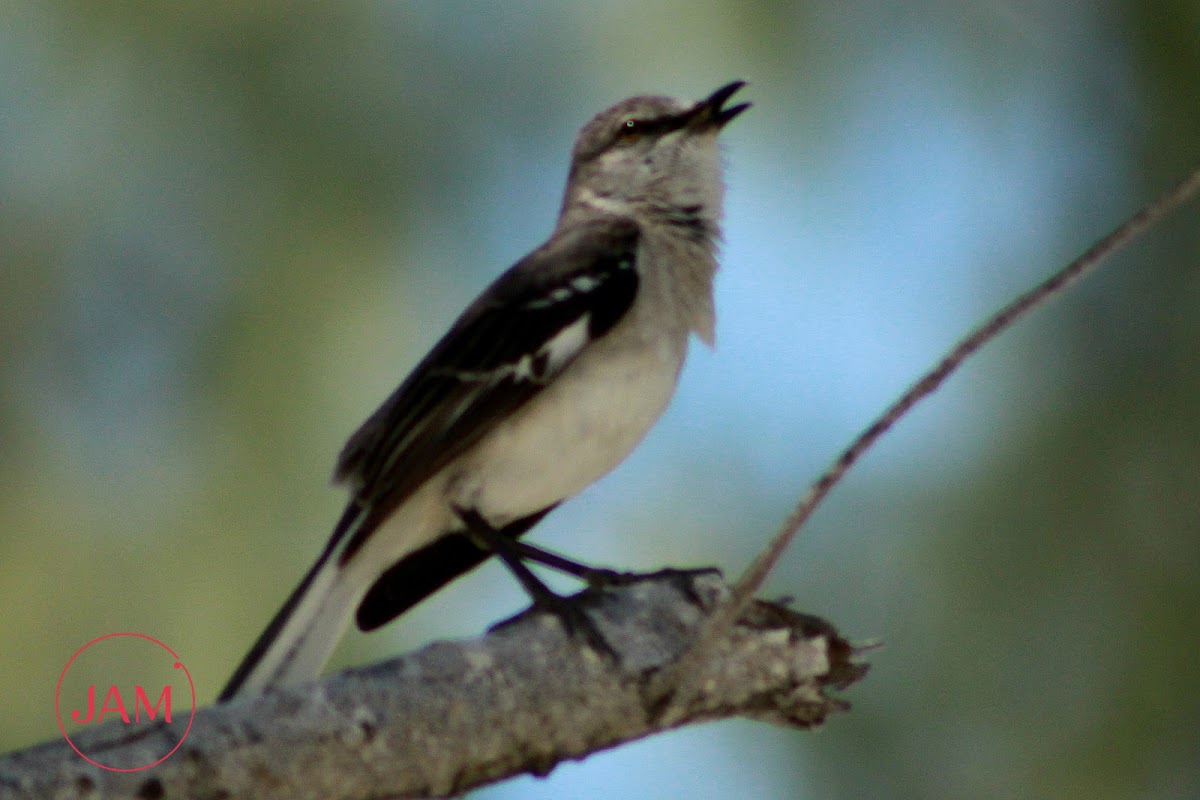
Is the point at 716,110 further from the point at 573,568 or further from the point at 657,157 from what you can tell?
the point at 573,568

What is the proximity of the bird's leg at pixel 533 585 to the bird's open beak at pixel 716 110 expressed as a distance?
1673 millimetres

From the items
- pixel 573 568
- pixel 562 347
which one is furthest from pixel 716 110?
pixel 573 568

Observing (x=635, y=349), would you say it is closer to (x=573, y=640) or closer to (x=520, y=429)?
(x=520, y=429)

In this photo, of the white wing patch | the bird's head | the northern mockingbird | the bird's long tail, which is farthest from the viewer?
the bird's head

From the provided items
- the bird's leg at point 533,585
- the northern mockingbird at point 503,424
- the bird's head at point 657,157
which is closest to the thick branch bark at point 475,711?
the bird's leg at point 533,585

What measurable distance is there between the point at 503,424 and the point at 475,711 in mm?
1251

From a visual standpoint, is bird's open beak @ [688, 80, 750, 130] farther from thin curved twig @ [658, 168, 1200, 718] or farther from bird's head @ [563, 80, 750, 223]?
thin curved twig @ [658, 168, 1200, 718]

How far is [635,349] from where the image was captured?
14.7 ft

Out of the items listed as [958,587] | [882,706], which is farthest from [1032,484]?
[882,706]

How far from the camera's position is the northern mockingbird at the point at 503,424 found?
4.30 meters

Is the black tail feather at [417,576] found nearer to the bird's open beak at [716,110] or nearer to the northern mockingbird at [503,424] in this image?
the northern mockingbird at [503,424]

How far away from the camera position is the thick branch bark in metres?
2.89

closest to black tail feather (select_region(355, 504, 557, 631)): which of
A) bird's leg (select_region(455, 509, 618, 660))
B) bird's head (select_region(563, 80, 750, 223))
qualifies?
bird's leg (select_region(455, 509, 618, 660))

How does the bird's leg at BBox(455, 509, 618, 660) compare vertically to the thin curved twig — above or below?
below
